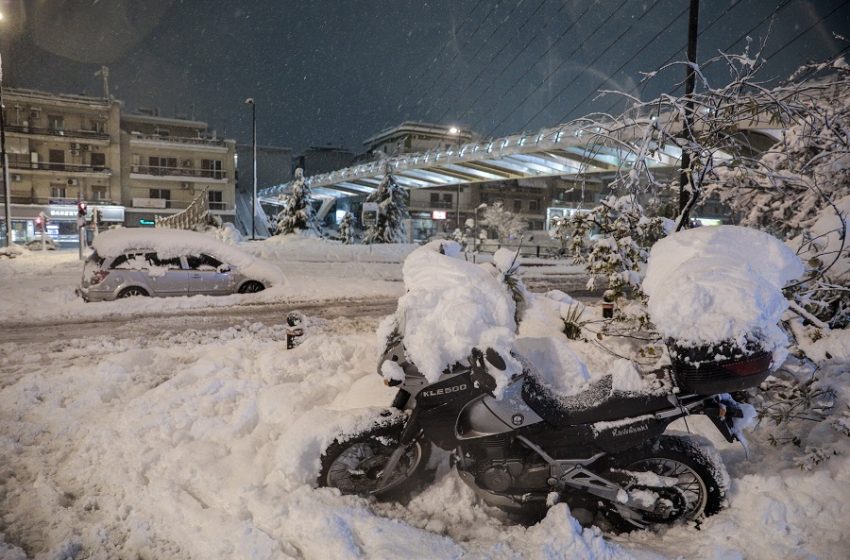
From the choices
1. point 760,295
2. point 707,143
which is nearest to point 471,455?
point 760,295

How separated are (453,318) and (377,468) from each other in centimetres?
132

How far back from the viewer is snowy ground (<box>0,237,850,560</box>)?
3350 mm

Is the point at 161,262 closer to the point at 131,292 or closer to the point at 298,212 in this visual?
the point at 131,292

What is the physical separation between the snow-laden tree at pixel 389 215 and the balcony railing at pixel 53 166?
2651 centimetres

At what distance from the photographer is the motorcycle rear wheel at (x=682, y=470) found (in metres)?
3.65

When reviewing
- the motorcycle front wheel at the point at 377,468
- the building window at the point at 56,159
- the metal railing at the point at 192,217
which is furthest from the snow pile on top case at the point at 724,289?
the building window at the point at 56,159

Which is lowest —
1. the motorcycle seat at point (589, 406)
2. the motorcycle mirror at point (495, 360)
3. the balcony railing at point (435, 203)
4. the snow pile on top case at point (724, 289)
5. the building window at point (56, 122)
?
the motorcycle seat at point (589, 406)

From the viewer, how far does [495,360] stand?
337cm

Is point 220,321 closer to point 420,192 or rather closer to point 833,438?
point 833,438

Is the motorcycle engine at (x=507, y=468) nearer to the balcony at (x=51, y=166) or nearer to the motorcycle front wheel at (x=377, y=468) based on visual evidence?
the motorcycle front wheel at (x=377, y=468)

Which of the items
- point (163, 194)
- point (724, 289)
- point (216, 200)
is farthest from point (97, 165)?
point (724, 289)

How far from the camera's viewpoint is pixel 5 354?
300 inches

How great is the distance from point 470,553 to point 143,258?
11.2 m

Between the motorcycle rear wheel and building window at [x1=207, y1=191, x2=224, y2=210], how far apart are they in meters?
53.0
